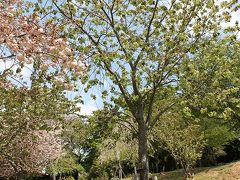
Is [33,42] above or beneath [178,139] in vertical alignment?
beneath

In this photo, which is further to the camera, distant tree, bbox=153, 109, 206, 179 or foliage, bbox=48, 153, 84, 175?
foliage, bbox=48, 153, 84, 175

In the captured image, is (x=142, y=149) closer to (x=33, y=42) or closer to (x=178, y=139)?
(x=33, y=42)

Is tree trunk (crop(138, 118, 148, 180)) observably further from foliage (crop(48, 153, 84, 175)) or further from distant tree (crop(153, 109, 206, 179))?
→ foliage (crop(48, 153, 84, 175))

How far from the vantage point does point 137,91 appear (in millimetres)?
15203

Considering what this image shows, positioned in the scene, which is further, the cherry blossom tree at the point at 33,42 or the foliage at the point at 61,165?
the foliage at the point at 61,165

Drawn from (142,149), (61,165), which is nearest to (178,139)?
(142,149)

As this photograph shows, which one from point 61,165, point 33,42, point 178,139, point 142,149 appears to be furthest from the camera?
point 61,165

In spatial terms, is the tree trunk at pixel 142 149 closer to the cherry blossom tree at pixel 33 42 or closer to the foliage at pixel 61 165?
the cherry blossom tree at pixel 33 42

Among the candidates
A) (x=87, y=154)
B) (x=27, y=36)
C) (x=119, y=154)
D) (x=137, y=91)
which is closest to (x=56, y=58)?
(x=27, y=36)

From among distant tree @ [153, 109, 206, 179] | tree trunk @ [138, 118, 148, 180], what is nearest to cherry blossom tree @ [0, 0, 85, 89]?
tree trunk @ [138, 118, 148, 180]

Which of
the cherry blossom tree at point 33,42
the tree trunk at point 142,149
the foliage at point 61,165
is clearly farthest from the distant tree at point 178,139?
the cherry blossom tree at point 33,42

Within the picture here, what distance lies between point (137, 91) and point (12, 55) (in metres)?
8.28

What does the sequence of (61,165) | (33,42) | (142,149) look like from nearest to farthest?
(33,42) → (142,149) → (61,165)

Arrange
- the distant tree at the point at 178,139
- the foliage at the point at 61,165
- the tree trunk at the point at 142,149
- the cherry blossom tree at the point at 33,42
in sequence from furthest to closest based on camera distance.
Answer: the foliage at the point at 61,165, the distant tree at the point at 178,139, the tree trunk at the point at 142,149, the cherry blossom tree at the point at 33,42
